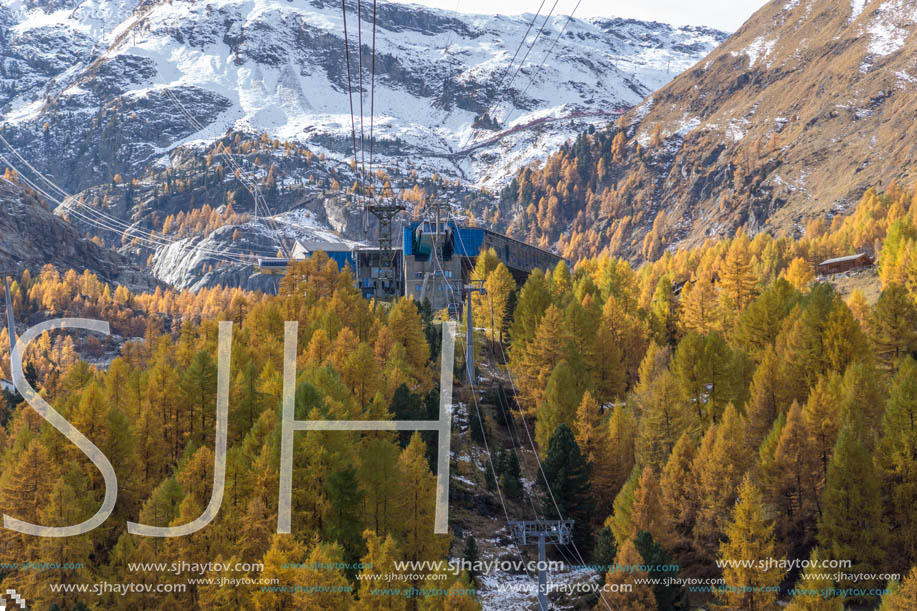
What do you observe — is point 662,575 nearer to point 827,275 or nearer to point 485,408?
point 485,408

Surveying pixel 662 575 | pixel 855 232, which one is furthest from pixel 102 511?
pixel 855 232

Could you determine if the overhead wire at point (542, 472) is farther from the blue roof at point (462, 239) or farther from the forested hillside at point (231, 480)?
the blue roof at point (462, 239)

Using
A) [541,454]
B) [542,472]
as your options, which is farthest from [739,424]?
[541,454]

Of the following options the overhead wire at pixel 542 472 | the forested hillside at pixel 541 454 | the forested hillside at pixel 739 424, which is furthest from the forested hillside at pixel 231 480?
the forested hillside at pixel 739 424

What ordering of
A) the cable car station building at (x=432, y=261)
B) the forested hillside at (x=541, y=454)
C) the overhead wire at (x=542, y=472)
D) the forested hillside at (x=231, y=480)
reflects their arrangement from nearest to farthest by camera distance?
the forested hillside at (x=231, y=480)
the forested hillside at (x=541, y=454)
the overhead wire at (x=542, y=472)
the cable car station building at (x=432, y=261)

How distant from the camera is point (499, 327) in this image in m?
103

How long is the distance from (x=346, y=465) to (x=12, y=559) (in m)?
20.1

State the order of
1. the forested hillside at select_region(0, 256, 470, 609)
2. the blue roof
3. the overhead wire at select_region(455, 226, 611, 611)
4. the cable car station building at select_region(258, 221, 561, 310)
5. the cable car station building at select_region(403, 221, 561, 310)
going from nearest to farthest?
1. the forested hillside at select_region(0, 256, 470, 609)
2. the overhead wire at select_region(455, 226, 611, 611)
3. the cable car station building at select_region(403, 221, 561, 310)
4. the cable car station building at select_region(258, 221, 561, 310)
5. the blue roof

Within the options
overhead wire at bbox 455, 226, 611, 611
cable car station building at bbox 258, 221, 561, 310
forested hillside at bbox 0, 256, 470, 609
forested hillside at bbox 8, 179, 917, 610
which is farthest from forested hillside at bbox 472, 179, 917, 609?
cable car station building at bbox 258, 221, 561, 310

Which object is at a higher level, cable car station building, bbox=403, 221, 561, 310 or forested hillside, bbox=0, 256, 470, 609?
cable car station building, bbox=403, 221, 561, 310

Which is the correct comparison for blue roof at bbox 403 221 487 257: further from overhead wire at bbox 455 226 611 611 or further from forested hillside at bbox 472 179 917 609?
overhead wire at bbox 455 226 611 611

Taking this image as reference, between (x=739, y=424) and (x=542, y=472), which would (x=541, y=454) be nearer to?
(x=542, y=472)

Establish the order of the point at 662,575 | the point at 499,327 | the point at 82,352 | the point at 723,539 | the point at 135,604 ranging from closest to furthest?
the point at 135,604 < the point at 662,575 < the point at 723,539 < the point at 499,327 < the point at 82,352

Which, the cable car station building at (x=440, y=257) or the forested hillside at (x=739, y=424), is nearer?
the forested hillside at (x=739, y=424)
